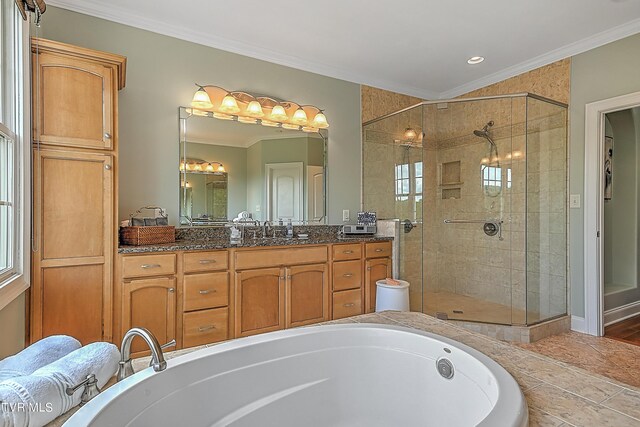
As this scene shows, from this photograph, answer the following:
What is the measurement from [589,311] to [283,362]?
2917 mm

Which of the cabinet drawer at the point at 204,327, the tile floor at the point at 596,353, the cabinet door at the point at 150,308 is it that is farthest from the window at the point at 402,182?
the cabinet door at the point at 150,308

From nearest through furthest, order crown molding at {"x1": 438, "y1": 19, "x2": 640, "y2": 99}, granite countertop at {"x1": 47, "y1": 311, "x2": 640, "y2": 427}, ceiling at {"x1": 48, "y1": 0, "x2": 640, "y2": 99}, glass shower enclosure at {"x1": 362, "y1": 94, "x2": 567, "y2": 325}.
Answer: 1. granite countertop at {"x1": 47, "y1": 311, "x2": 640, "y2": 427}
2. ceiling at {"x1": 48, "y1": 0, "x2": 640, "y2": 99}
3. crown molding at {"x1": 438, "y1": 19, "x2": 640, "y2": 99}
4. glass shower enclosure at {"x1": 362, "y1": 94, "x2": 567, "y2": 325}

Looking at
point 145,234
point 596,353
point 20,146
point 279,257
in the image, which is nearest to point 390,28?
point 279,257

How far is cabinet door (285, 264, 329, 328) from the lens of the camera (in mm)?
2785

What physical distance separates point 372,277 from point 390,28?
2152mm

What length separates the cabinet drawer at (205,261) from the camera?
237cm

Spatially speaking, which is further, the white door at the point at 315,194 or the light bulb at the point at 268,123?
the white door at the point at 315,194

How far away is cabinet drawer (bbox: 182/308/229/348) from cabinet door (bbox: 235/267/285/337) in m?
0.10

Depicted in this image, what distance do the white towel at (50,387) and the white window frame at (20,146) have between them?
37.9 inches

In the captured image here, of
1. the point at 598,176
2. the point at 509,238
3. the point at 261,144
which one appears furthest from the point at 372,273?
the point at 598,176

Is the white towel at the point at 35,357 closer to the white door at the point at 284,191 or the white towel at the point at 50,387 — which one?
the white towel at the point at 50,387

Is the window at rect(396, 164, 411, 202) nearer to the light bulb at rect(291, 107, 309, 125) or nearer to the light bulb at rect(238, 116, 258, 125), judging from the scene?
the light bulb at rect(291, 107, 309, 125)

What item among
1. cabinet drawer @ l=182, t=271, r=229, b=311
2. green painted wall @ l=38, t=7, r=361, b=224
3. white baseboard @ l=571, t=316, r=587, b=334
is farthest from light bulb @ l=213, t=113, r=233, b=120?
white baseboard @ l=571, t=316, r=587, b=334

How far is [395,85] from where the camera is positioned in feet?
13.1
